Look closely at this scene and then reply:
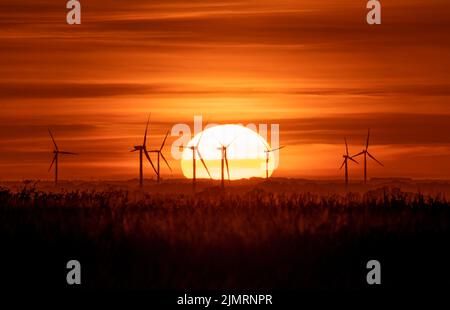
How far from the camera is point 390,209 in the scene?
41.2 meters

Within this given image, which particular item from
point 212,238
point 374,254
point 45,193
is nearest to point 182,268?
point 212,238

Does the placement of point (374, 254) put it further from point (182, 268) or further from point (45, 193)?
point (45, 193)

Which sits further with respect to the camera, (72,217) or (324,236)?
(72,217)

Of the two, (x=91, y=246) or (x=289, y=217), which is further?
(x=289, y=217)
